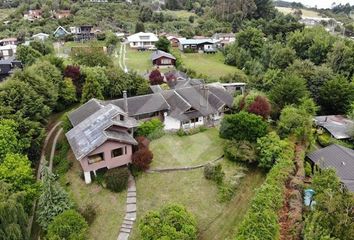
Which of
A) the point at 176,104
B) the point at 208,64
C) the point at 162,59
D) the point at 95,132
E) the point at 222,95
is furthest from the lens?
the point at 208,64

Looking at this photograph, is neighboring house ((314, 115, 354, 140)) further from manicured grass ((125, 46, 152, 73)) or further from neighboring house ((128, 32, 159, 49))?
neighboring house ((128, 32, 159, 49))

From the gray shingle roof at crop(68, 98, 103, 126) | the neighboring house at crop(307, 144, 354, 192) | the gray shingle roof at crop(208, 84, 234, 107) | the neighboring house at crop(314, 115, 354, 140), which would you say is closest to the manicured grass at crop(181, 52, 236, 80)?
the gray shingle roof at crop(208, 84, 234, 107)

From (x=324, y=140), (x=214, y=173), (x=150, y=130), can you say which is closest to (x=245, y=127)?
(x=214, y=173)

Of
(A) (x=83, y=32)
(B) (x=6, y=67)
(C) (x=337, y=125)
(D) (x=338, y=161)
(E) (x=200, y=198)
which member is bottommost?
(E) (x=200, y=198)

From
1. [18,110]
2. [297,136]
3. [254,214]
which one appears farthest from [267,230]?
[18,110]

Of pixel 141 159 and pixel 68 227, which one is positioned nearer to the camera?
pixel 68 227

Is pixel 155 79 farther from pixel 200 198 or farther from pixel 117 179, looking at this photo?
pixel 200 198
